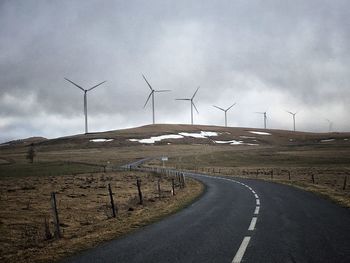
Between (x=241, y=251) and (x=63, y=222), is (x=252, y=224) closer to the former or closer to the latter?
(x=241, y=251)

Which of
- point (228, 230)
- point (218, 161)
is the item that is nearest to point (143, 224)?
point (228, 230)

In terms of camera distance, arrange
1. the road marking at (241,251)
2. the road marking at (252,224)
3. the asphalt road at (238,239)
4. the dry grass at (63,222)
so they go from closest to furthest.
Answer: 1. the road marking at (241,251)
2. the asphalt road at (238,239)
3. the dry grass at (63,222)
4. the road marking at (252,224)

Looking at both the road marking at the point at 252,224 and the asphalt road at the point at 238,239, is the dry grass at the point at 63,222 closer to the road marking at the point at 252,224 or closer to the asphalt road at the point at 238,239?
the asphalt road at the point at 238,239

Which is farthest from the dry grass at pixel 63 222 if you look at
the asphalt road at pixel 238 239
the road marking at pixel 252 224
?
the road marking at pixel 252 224

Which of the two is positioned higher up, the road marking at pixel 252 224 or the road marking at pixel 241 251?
the road marking at pixel 241 251

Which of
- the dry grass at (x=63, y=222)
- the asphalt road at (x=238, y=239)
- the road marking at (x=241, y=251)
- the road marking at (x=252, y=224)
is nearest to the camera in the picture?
the road marking at (x=241, y=251)

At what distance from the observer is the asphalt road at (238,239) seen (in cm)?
909

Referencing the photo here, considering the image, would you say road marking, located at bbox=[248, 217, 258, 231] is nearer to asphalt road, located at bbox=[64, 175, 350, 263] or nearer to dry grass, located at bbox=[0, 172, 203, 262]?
asphalt road, located at bbox=[64, 175, 350, 263]

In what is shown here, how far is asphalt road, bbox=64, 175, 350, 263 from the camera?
9.09m

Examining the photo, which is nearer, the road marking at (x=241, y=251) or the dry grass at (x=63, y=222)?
the road marking at (x=241, y=251)

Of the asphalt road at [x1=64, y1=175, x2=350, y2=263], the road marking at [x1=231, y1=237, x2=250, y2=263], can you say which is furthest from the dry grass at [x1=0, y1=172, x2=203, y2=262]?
the road marking at [x1=231, y1=237, x2=250, y2=263]

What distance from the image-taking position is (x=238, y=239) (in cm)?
1100

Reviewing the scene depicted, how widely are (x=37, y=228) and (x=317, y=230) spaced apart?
11542 mm

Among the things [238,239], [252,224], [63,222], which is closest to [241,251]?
[238,239]
